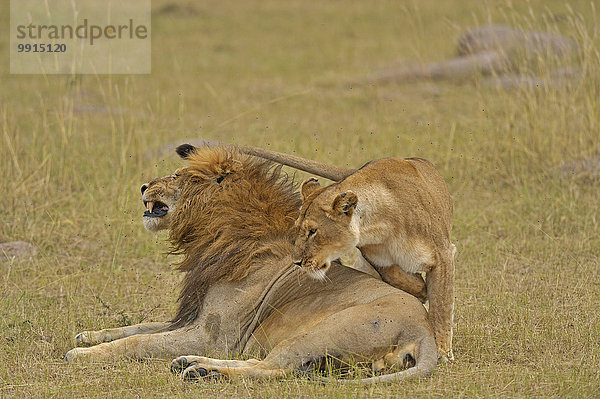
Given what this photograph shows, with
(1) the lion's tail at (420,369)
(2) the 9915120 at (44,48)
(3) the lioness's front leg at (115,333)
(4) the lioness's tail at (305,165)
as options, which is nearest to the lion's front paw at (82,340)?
(3) the lioness's front leg at (115,333)

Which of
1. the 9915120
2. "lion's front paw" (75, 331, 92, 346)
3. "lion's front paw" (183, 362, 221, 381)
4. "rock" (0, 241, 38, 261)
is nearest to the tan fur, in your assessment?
"lion's front paw" (183, 362, 221, 381)

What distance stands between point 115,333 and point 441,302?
175cm

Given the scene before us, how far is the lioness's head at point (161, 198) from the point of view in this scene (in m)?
4.79

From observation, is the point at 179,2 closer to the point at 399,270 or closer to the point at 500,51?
the point at 500,51

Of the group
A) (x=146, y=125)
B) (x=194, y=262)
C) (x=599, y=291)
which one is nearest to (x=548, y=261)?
(x=599, y=291)

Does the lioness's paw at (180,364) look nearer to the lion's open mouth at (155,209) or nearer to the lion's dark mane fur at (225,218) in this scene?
the lion's dark mane fur at (225,218)

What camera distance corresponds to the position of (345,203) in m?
3.97

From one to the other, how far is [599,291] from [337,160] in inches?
137

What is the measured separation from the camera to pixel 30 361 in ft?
14.7

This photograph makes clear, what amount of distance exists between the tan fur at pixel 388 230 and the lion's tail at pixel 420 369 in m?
0.28

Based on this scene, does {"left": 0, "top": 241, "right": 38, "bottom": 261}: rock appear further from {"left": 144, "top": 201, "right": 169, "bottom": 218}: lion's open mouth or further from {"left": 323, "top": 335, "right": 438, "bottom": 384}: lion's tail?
{"left": 323, "top": 335, "right": 438, "bottom": 384}: lion's tail

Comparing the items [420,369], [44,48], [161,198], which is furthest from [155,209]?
[44,48]

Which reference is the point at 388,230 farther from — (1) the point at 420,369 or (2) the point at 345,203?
(1) the point at 420,369

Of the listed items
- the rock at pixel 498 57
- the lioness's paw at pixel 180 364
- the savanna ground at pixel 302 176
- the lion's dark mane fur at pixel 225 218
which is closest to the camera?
the lioness's paw at pixel 180 364
